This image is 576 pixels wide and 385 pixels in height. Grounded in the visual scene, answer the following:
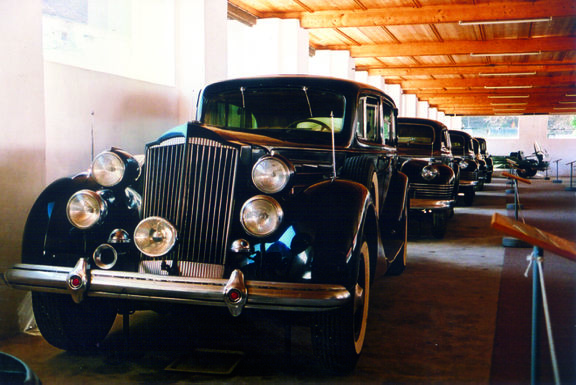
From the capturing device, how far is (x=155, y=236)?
2633mm

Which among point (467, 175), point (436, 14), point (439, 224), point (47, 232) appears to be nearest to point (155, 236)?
point (47, 232)

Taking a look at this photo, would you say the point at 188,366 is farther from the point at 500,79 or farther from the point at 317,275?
the point at 500,79

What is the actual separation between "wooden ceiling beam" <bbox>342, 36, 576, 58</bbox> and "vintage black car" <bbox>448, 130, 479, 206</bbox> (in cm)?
181

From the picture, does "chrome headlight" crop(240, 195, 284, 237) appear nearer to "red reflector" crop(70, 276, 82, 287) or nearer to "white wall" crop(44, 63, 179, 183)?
"red reflector" crop(70, 276, 82, 287)

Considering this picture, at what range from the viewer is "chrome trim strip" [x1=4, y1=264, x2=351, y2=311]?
237 cm

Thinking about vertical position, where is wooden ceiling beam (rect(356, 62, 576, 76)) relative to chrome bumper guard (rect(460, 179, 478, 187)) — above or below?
above

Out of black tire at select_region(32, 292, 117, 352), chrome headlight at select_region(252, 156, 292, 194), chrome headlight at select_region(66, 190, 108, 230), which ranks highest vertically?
chrome headlight at select_region(252, 156, 292, 194)

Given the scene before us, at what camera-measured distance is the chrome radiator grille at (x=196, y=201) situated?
2672mm

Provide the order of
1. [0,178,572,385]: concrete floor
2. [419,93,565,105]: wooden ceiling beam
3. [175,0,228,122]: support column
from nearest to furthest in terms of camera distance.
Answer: [0,178,572,385]: concrete floor → [175,0,228,122]: support column → [419,93,565,105]: wooden ceiling beam

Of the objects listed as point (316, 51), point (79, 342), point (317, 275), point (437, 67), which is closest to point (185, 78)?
point (79, 342)

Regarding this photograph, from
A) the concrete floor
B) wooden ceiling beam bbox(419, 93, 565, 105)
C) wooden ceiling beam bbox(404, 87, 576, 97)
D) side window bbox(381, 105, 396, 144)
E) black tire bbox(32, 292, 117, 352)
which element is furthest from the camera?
wooden ceiling beam bbox(419, 93, 565, 105)

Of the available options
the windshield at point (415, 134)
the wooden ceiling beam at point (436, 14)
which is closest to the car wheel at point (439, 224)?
the windshield at point (415, 134)

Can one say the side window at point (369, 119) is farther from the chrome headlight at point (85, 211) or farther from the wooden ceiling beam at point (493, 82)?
the wooden ceiling beam at point (493, 82)

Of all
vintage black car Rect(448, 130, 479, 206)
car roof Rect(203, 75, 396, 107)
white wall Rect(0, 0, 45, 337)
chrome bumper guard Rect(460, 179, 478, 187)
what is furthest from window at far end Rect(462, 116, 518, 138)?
white wall Rect(0, 0, 45, 337)
